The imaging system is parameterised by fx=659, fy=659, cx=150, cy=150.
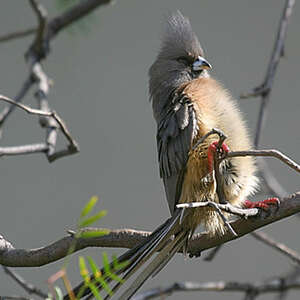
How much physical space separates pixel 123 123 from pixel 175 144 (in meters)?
2.80

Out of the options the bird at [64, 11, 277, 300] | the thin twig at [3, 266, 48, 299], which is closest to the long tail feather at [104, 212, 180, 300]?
the bird at [64, 11, 277, 300]

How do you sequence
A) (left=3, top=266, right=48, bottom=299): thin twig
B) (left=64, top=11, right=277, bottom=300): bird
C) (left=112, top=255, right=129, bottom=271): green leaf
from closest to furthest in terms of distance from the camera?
1. (left=112, top=255, right=129, bottom=271): green leaf
2. (left=64, top=11, right=277, bottom=300): bird
3. (left=3, top=266, right=48, bottom=299): thin twig

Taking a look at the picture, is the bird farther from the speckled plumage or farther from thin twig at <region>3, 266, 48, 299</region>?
thin twig at <region>3, 266, 48, 299</region>

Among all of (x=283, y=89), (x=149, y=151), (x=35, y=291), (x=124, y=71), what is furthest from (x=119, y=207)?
(x=35, y=291)

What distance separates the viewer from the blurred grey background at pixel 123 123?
5.67 m

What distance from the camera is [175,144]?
3.14 metres

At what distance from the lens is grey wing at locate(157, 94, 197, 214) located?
10.2 feet

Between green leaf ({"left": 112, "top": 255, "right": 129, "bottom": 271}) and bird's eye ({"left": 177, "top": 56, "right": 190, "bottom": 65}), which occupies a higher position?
bird's eye ({"left": 177, "top": 56, "right": 190, "bottom": 65})

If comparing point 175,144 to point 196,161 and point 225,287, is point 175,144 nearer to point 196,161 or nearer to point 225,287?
point 196,161

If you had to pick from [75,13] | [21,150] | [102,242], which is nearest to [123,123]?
[75,13]

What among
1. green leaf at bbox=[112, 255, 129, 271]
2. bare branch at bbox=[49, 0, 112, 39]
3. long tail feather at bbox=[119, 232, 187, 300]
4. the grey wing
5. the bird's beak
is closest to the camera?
green leaf at bbox=[112, 255, 129, 271]

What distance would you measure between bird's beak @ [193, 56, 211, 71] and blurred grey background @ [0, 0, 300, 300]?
6.14 ft

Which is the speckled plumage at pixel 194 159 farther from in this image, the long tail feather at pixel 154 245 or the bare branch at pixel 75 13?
the bare branch at pixel 75 13

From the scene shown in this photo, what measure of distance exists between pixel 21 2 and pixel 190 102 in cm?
341
